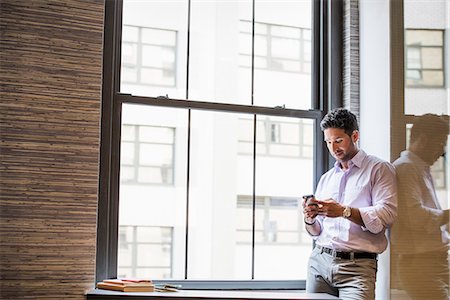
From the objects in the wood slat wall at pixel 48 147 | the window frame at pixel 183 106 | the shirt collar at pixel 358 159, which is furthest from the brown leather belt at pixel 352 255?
the wood slat wall at pixel 48 147

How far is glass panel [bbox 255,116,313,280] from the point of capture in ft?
14.3

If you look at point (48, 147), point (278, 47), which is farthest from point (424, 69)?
point (48, 147)

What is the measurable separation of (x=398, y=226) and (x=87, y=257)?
5.42 feet

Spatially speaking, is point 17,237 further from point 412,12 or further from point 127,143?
point 412,12

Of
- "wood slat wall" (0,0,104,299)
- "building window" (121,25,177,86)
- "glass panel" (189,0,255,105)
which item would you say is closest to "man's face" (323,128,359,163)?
"glass panel" (189,0,255,105)

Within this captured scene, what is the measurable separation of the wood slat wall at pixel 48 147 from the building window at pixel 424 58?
5.54 ft

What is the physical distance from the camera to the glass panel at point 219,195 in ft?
13.7

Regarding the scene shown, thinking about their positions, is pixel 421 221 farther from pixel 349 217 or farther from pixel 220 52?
pixel 220 52

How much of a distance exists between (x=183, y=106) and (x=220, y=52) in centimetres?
44

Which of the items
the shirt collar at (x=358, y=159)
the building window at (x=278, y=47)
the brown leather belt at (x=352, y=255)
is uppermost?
the building window at (x=278, y=47)

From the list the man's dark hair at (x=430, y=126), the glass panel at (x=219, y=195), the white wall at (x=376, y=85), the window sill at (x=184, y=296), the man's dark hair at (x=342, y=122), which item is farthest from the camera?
the glass panel at (x=219, y=195)

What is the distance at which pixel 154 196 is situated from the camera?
4.12 m

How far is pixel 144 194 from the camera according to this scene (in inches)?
161

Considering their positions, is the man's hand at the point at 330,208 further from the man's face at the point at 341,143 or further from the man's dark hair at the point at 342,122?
the man's dark hair at the point at 342,122
